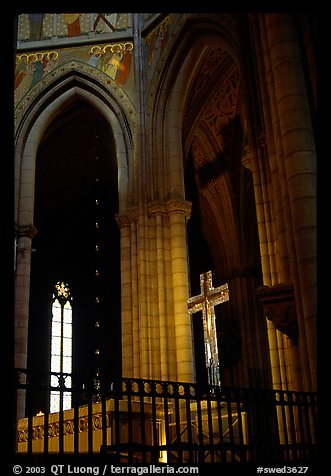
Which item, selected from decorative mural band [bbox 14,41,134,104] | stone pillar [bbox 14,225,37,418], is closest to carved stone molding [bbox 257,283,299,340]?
stone pillar [bbox 14,225,37,418]

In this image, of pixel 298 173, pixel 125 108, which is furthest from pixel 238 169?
pixel 298 173

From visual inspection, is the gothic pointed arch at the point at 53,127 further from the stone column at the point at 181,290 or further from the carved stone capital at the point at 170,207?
the stone column at the point at 181,290

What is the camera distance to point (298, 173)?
20.3 ft

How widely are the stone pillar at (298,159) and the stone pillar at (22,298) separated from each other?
26.2 ft

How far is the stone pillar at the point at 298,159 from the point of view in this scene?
5.75m

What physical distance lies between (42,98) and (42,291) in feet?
28.7

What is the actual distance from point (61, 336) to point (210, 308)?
10434 mm

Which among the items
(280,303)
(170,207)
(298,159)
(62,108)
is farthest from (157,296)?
(298,159)

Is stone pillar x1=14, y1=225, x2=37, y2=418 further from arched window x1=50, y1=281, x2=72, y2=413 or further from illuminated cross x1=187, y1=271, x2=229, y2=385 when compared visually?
arched window x1=50, y1=281, x2=72, y2=413

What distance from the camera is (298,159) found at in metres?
6.24

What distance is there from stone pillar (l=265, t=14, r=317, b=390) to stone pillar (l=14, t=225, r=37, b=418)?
797cm

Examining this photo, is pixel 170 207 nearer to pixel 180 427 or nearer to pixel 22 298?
pixel 22 298

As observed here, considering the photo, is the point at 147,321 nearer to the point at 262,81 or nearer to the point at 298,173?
the point at 262,81

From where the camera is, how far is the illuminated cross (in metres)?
12.7
